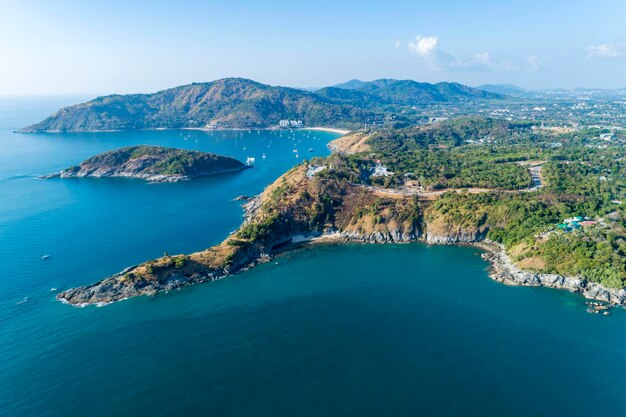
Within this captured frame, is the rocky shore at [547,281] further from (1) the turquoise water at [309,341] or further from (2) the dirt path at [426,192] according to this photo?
(2) the dirt path at [426,192]

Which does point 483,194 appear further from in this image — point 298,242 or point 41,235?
point 41,235

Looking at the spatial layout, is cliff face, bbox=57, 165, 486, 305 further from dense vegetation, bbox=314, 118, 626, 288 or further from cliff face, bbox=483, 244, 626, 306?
cliff face, bbox=483, 244, 626, 306

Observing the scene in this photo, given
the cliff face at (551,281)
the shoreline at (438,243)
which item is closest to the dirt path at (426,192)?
the shoreline at (438,243)

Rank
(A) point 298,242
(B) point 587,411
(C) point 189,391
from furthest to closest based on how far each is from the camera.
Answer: (A) point 298,242 → (C) point 189,391 → (B) point 587,411

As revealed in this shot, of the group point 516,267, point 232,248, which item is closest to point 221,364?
point 232,248

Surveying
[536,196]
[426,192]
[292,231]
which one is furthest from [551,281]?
[292,231]

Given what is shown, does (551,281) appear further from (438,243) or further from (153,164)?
(153,164)

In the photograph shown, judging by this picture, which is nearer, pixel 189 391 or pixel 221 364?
pixel 189 391
